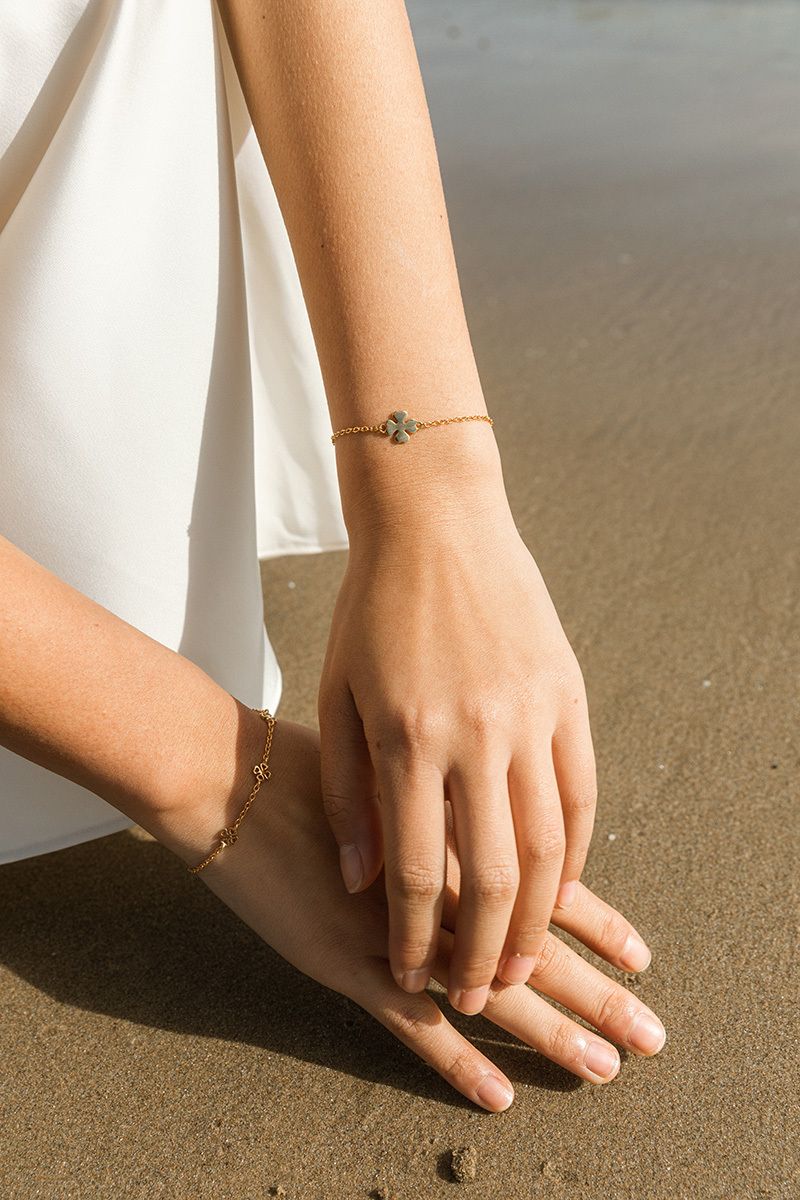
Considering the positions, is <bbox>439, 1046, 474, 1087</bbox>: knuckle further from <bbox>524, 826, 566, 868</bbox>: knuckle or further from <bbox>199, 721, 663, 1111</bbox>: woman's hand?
<bbox>524, 826, 566, 868</bbox>: knuckle

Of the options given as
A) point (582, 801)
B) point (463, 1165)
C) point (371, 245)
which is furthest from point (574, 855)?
point (371, 245)

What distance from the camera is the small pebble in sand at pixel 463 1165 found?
943 millimetres

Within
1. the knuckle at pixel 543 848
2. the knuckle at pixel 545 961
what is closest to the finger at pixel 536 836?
the knuckle at pixel 543 848

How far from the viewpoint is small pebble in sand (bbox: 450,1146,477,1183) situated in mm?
943

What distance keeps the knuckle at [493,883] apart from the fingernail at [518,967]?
0.12 metres

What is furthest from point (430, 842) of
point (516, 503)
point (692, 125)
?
point (692, 125)

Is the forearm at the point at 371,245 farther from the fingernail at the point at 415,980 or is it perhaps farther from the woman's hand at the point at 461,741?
the fingernail at the point at 415,980

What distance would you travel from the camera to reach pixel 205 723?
99 centimetres

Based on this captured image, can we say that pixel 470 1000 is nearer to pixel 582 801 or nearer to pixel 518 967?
pixel 518 967

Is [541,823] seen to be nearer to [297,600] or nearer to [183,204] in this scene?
[183,204]

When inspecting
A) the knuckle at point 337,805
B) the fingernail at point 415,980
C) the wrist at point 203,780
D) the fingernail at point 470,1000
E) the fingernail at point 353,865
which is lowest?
the fingernail at point 470,1000

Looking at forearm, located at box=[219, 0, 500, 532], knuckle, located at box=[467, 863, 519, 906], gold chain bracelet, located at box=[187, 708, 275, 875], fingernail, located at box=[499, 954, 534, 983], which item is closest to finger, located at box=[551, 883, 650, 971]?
fingernail, located at box=[499, 954, 534, 983]

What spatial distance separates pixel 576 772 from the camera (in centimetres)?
98

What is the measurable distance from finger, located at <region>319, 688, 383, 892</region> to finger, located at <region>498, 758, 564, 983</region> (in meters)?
0.15
